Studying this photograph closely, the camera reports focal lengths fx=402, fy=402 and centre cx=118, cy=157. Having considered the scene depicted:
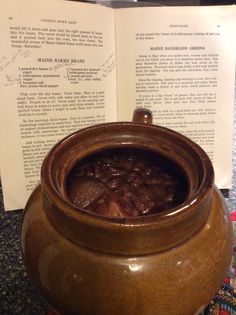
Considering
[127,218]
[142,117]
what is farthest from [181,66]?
[127,218]

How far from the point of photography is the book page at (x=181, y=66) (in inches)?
33.8

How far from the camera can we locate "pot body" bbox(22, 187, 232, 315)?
0.45 meters

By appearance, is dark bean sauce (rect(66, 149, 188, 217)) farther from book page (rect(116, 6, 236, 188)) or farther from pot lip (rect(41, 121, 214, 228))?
book page (rect(116, 6, 236, 188))

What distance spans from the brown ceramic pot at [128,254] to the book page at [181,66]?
15.6 inches

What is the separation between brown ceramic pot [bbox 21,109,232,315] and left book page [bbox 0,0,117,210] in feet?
1.13

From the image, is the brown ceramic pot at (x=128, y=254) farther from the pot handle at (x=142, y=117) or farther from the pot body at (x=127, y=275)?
the pot handle at (x=142, y=117)

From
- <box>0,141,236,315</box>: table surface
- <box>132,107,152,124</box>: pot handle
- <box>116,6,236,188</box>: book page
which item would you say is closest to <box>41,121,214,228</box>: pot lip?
<box>132,107,152,124</box>: pot handle

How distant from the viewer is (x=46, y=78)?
2.75 ft

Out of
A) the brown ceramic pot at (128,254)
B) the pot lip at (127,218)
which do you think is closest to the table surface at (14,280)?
the brown ceramic pot at (128,254)

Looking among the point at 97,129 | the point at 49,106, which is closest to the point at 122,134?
the point at 97,129

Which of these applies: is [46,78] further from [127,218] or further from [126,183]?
[127,218]

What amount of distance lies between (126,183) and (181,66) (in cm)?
38

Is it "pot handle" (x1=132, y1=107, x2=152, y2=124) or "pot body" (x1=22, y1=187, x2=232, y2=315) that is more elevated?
"pot handle" (x1=132, y1=107, x2=152, y2=124)

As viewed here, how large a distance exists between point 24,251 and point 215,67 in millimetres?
591
